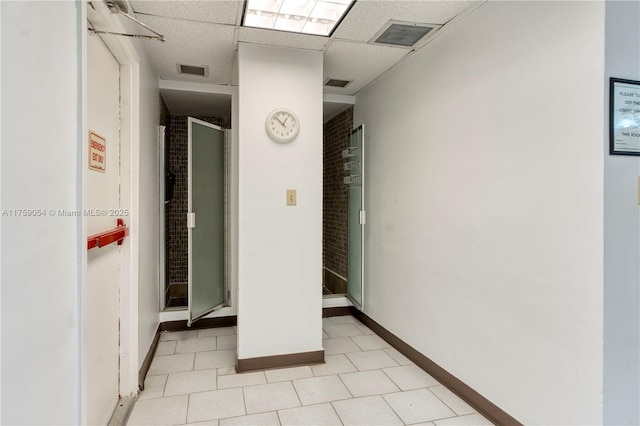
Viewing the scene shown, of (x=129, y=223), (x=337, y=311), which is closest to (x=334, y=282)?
(x=337, y=311)

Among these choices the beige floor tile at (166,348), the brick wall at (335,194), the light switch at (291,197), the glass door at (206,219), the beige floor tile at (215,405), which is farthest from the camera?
the brick wall at (335,194)

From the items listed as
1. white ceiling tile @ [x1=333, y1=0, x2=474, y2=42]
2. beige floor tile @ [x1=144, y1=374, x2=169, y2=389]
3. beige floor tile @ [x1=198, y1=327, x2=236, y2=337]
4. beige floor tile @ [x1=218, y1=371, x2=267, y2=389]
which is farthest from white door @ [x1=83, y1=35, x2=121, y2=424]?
white ceiling tile @ [x1=333, y1=0, x2=474, y2=42]

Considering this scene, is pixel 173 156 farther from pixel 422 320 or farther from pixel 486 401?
pixel 486 401

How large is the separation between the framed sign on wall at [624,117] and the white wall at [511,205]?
62 millimetres

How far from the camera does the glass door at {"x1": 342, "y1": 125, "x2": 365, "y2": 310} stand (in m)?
3.88

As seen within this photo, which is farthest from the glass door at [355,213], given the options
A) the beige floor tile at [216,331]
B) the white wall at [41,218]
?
the white wall at [41,218]

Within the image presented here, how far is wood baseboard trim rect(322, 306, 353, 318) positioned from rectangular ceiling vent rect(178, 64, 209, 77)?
2.87m

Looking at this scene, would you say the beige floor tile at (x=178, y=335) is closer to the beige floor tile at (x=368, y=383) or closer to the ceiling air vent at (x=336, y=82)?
the beige floor tile at (x=368, y=383)

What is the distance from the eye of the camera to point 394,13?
7.46 ft

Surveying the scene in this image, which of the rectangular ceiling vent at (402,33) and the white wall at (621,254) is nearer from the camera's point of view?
the white wall at (621,254)

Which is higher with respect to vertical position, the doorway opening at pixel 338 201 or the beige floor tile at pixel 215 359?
the doorway opening at pixel 338 201

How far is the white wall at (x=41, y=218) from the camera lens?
2.94 ft

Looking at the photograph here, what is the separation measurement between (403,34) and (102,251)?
2488 millimetres

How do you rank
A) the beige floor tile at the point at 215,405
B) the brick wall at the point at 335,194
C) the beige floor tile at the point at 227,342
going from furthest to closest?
1. the brick wall at the point at 335,194
2. the beige floor tile at the point at 227,342
3. the beige floor tile at the point at 215,405
